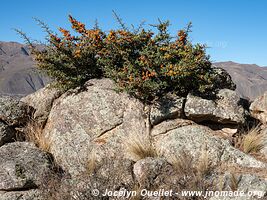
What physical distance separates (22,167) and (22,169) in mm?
77

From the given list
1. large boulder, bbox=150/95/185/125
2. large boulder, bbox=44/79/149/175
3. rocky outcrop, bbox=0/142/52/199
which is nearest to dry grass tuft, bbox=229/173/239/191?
large boulder, bbox=150/95/185/125

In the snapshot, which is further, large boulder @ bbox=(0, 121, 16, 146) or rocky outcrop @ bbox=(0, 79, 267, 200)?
large boulder @ bbox=(0, 121, 16, 146)

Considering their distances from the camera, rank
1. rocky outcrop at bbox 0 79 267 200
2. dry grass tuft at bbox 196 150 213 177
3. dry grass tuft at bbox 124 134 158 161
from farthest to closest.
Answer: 1. dry grass tuft at bbox 124 134 158 161
2. dry grass tuft at bbox 196 150 213 177
3. rocky outcrop at bbox 0 79 267 200

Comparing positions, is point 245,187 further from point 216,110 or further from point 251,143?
point 216,110

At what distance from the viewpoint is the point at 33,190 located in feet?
22.7

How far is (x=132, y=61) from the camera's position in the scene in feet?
28.8

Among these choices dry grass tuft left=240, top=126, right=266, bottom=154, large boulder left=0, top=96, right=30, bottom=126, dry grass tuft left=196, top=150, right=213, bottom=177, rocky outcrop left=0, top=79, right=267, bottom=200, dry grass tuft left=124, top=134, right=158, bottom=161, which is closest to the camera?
rocky outcrop left=0, top=79, right=267, bottom=200

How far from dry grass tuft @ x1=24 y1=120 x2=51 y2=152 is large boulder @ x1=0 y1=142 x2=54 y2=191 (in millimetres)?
386

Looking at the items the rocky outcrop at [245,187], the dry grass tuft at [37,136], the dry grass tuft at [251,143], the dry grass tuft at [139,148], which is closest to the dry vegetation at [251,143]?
the dry grass tuft at [251,143]

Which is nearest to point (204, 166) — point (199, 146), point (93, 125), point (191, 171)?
point (191, 171)

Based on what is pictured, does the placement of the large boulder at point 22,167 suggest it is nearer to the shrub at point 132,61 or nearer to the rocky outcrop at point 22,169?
the rocky outcrop at point 22,169

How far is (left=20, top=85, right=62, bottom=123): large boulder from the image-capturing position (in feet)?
30.2

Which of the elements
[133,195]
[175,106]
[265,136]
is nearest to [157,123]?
[175,106]

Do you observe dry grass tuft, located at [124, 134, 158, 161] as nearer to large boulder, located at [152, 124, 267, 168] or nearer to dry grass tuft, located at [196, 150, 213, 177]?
large boulder, located at [152, 124, 267, 168]
